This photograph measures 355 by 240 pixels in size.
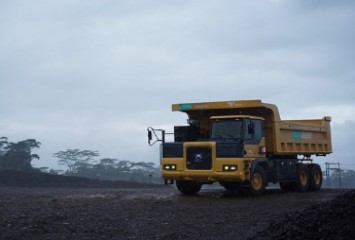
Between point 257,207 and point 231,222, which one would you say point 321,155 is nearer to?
point 257,207

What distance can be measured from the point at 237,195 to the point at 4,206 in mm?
8132

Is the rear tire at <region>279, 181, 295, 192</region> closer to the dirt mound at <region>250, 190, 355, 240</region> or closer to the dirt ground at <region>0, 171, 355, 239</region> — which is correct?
the dirt ground at <region>0, 171, 355, 239</region>

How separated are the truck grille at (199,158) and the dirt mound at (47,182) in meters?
13.7

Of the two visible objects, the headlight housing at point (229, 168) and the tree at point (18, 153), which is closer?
the headlight housing at point (229, 168)

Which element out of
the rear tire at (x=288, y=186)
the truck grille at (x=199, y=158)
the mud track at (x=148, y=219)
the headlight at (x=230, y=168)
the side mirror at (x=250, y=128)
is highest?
the side mirror at (x=250, y=128)

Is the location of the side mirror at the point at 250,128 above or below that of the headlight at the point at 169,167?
above

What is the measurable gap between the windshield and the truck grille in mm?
804

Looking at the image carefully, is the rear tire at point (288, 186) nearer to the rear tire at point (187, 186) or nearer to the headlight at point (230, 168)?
the rear tire at point (187, 186)

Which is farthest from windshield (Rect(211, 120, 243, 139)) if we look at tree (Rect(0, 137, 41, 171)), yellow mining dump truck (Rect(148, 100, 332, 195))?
tree (Rect(0, 137, 41, 171))

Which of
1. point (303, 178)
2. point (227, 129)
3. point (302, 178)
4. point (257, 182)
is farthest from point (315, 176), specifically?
point (227, 129)

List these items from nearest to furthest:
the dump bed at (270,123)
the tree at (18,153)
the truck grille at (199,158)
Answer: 1. the truck grille at (199,158)
2. the dump bed at (270,123)
3. the tree at (18,153)

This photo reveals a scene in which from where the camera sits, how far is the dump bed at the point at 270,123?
59.8 ft

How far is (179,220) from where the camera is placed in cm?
1118

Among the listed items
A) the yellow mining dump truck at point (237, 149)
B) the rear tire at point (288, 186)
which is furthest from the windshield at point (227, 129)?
the rear tire at point (288, 186)
